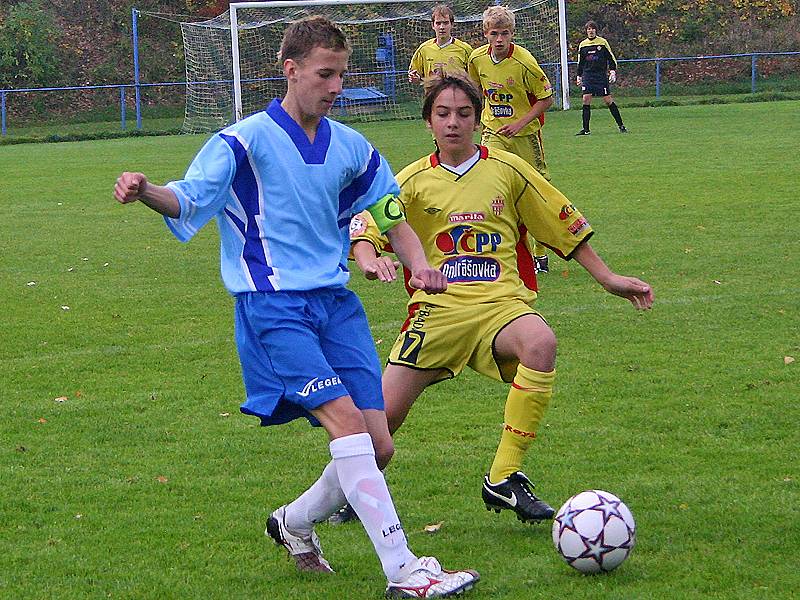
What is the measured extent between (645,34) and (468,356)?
3591cm

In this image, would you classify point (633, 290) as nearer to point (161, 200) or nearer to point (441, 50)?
point (161, 200)

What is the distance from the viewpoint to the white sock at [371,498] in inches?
152

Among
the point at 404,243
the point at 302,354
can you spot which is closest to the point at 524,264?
the point at 404,243

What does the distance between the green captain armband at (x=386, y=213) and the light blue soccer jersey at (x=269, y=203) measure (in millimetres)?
222

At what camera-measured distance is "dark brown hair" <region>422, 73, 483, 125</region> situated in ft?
16.2

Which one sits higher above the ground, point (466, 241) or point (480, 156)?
point (480, 156)

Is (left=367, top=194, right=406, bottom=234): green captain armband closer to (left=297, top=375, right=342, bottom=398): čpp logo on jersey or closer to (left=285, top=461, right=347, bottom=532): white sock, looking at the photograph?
(left=297, top=375, right=342, bottom=398): čpp logo on jersey

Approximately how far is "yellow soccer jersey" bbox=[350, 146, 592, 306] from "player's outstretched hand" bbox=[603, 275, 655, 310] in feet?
1.00

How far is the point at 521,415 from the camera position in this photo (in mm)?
4711

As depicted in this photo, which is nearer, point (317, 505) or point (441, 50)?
point (317, 505)

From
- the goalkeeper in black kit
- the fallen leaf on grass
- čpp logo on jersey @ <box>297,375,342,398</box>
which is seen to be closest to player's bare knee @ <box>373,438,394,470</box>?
čpp logo on jersey @ <box>297,375,342,398</box>

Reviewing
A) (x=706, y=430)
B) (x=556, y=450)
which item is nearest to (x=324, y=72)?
(x=556, y=450)

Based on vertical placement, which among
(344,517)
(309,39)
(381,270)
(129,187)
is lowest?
(344,517)

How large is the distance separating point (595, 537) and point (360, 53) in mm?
25525
